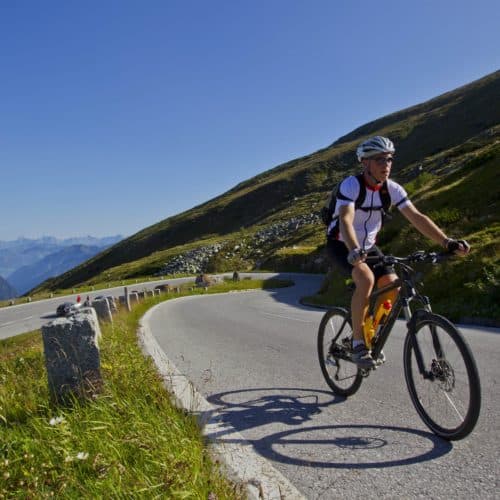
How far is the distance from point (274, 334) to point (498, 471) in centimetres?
737

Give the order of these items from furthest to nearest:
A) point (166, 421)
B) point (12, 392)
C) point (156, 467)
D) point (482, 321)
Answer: point (482, 321) → point (12, 392) → point (166, 421) → point (156, 467)

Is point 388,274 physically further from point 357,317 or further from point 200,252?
point 200,252

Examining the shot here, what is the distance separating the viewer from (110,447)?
3.07 meters

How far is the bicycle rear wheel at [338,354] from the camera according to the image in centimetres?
474

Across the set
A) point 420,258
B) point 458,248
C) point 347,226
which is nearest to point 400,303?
point 420,258

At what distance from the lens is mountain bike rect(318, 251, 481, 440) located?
327cm

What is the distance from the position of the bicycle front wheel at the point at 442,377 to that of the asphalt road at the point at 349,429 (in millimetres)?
150

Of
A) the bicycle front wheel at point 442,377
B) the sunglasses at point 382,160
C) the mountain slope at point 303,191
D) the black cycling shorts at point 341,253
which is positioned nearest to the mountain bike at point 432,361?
the bicycle front wheel at point 442,377

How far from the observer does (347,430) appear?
3.78 m

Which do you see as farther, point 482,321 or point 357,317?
point 482,321

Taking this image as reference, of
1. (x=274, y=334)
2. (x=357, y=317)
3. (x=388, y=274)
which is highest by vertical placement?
(x=388, y=274)

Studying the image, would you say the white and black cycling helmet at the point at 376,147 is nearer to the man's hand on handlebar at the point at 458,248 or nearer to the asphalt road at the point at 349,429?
the man's hand on handlebar at the point at 458,248

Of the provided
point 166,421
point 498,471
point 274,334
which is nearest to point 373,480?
point 498,471

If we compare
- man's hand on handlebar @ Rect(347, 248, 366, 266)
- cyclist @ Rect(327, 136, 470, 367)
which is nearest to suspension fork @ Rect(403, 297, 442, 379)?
cyclist @ Rect(327, 136, 470, 367)
